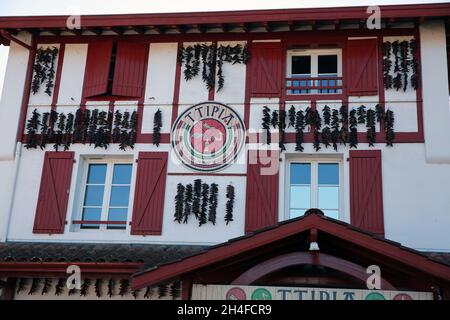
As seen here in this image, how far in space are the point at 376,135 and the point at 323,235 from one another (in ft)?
11.1

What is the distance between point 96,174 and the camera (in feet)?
43.9

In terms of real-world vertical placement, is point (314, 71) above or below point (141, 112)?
above

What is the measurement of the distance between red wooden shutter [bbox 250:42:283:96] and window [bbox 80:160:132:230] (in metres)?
2.82

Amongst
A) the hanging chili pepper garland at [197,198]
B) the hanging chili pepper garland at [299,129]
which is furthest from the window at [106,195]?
the hanging chili pepper garland at [299,129]

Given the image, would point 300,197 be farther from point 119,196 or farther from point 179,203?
point 119,196

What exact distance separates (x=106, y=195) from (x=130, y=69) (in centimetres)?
249

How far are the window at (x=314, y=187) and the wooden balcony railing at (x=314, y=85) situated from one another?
135cm

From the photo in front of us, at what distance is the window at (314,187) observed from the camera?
12461 mm

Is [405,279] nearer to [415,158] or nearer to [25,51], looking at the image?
[415,158]

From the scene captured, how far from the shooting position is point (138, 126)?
13.3 metres

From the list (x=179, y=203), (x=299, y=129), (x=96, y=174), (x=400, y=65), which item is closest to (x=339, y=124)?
(x=299, y=129)

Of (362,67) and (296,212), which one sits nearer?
(296,212)

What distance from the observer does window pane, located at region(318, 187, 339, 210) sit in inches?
490
